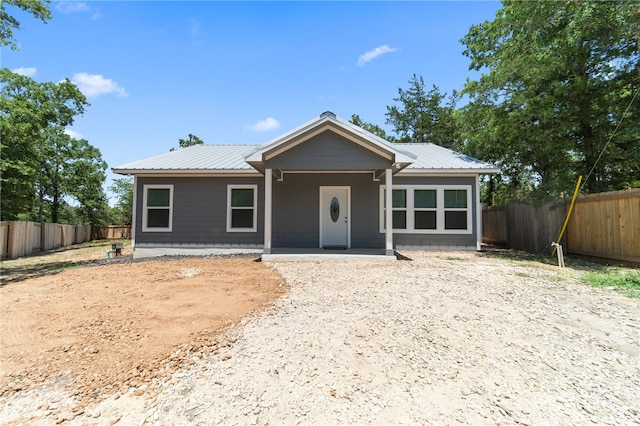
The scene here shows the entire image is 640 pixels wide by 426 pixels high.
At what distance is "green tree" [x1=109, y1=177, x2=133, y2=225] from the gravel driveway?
1179 inches

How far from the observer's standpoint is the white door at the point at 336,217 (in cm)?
1067

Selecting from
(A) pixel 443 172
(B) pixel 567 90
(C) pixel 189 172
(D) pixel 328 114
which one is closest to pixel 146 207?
(C) pixel 189 172

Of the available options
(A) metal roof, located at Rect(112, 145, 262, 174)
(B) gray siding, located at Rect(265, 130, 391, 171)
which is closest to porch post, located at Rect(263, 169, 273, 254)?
(B) gray siding, located at Rect(265, 130, 391, 171)

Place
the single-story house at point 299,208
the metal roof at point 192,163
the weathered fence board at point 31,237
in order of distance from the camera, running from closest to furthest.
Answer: the metal roof at point 192,163 → the single-story house at point 299,208 → the weathered fence board at point 31,237

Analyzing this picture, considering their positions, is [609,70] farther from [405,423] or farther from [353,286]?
[405,423]

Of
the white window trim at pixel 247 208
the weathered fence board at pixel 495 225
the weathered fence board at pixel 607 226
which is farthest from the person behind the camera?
the weathered fence board at pixel 495 225

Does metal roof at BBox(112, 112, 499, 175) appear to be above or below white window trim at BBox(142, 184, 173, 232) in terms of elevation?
above

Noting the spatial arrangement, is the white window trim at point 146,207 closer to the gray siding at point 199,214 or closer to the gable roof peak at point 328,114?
the gray siding at point 199,214

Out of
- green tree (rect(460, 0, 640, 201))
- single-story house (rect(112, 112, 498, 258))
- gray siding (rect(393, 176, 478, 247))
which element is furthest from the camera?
gray siding (rect(393, 176, 478, 247))

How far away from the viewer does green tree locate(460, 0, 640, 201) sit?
9.09m

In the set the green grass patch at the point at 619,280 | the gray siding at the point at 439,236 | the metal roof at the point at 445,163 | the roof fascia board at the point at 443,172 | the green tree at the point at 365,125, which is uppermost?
the green tree at the point at 365,125

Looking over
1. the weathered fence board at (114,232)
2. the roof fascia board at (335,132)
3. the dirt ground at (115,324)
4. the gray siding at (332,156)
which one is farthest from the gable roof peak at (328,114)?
the weathered fence board at (114,232)

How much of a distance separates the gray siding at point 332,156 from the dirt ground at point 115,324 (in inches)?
140

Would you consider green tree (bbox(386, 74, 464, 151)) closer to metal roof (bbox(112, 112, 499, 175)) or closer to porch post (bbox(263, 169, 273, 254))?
metal roof (bbox(112, 112, 499, 175))
